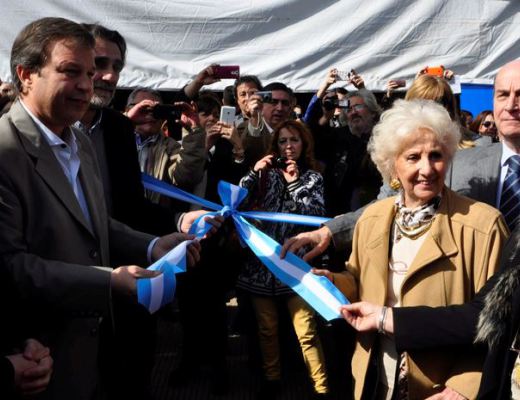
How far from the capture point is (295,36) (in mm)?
7062

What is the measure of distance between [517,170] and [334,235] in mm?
850

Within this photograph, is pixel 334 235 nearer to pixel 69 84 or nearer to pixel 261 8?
pixel 69 84

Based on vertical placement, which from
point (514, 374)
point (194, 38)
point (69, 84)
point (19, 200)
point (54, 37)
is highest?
point (194, 38)

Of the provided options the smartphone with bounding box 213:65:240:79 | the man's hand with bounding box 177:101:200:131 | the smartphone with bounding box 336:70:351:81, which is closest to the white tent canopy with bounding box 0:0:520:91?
the smartphone with bounding box 336:70:351:81

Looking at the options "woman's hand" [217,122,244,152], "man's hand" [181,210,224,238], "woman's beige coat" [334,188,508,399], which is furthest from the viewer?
"woman's hand" [217,122,244,152]

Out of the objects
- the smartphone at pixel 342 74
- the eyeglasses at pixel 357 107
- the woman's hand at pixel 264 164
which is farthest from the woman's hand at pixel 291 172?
the smartphone at pixel 342 74

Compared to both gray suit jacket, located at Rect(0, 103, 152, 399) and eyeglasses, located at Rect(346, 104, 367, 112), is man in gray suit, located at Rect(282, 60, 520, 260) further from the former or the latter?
eyeglasses, located at Rect(346, 104, 367, 112)

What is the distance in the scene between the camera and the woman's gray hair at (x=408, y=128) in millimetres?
2491

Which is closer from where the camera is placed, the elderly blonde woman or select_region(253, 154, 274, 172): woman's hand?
the elderly blonde woman

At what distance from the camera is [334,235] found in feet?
9.72

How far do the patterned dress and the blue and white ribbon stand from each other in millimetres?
682

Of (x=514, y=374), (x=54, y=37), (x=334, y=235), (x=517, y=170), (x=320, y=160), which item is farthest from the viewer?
(x=320, y=160)

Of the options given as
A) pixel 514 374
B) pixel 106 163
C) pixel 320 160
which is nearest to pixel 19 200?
pixel 106 163

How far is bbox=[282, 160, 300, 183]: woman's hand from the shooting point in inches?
168
